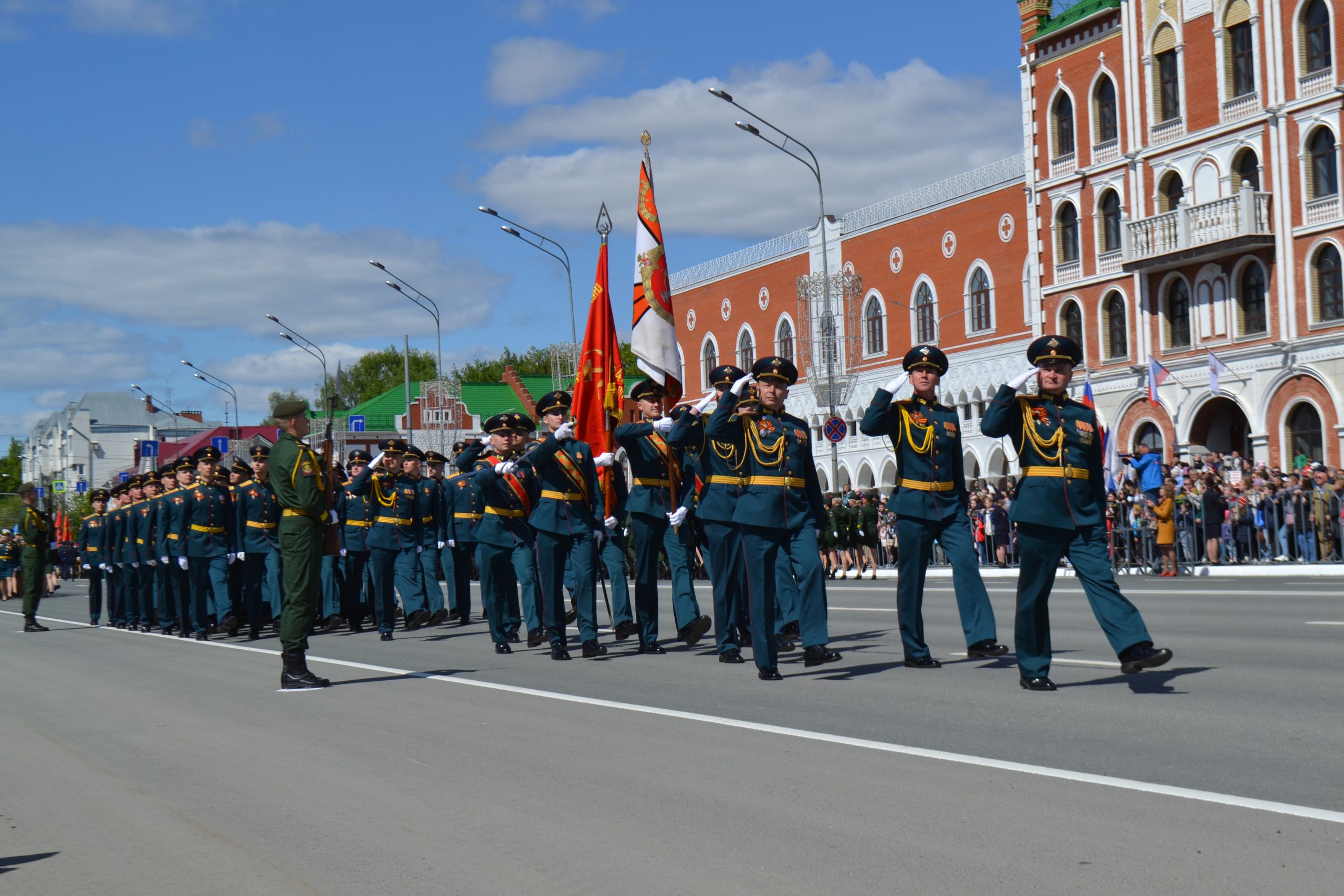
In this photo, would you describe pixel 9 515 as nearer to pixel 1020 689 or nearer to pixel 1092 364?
pixel 1092 364

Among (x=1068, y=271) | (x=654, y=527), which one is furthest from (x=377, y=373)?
(x=654, y=527)

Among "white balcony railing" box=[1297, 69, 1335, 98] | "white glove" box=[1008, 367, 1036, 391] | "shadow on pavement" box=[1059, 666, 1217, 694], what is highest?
"white balcony railing" box=[1297, 69, 1335, 98]

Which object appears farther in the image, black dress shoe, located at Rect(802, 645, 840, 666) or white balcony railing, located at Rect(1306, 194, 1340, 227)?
white balcony railing, located at Rect(1306, 194, 1340, 227)

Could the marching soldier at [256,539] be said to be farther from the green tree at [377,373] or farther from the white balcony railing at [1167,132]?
the green tree at [377,373]

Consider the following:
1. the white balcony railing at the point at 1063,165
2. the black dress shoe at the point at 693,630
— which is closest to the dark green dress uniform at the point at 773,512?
the black dress shoe at the point at 693,630

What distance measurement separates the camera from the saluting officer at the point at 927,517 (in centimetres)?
1038

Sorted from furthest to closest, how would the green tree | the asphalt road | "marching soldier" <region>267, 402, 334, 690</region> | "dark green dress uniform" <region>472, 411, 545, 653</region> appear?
1. the green tree
2. "dark green dress uniform" <region>472, 411, 545, 653</region>
3. "marching soldier" <region>267, 402, 334, 690</region>
4. the asphalt road

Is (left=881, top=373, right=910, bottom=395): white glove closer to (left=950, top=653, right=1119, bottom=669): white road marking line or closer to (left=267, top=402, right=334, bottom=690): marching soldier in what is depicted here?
(left=950, top=653, right=1119, bottom=669): white road marking line

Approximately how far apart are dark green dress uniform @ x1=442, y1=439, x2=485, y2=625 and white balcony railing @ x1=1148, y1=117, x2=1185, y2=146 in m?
26.0

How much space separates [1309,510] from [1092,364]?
18770 mm

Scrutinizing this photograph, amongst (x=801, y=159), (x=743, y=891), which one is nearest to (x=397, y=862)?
(x=743, y=891)

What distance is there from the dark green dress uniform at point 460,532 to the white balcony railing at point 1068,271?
27287mm

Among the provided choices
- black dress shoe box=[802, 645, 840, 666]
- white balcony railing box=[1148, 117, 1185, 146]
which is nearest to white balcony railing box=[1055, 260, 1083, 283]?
white balcony railing box=[1148, 117, 1185, 146]

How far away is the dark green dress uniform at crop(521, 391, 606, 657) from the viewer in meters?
12.3
